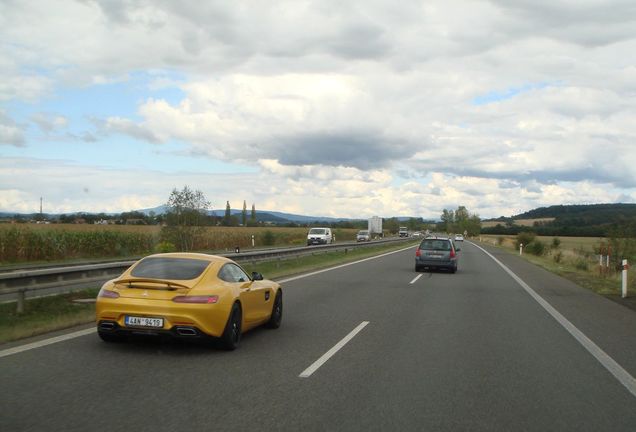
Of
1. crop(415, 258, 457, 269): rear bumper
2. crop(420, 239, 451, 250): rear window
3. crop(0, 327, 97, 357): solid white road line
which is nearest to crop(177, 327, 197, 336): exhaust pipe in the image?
crop(0, 327, 97, 357): solid white road line

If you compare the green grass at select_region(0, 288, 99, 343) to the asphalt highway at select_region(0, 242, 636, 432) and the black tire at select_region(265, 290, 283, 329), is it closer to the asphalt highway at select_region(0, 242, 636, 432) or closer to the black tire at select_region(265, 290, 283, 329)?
the asphalt highway at select_region(0, 242, 636, 432)

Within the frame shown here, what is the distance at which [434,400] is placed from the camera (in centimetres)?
592

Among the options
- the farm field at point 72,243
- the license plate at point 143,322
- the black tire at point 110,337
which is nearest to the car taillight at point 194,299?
the license plate at point 143,322

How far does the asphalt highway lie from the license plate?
0.40 metres

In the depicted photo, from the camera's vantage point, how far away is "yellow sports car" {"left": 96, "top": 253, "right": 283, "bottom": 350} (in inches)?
296

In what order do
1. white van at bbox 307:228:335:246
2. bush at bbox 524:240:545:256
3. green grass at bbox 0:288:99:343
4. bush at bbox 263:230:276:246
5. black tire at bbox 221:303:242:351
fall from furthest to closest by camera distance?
bush at bbox 263:230:276:246, white van at bbox 307:228:335:246, bush at bbox 524:240:545:256, green grass at bbox 0:288:99:343, black tire at bbox 221:303:242:351

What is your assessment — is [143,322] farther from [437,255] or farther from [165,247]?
[165,247]

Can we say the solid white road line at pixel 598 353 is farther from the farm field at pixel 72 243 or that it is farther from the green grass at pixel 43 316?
the farm field at pixel 72 243

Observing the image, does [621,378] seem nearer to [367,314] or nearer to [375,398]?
[375,398]

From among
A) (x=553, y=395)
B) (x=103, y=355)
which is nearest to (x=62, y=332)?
(x=103, y=355)

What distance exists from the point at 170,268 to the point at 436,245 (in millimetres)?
17484

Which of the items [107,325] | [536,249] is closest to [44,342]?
[107,325]

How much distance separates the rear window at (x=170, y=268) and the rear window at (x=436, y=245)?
666 inches

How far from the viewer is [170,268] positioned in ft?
27.4
